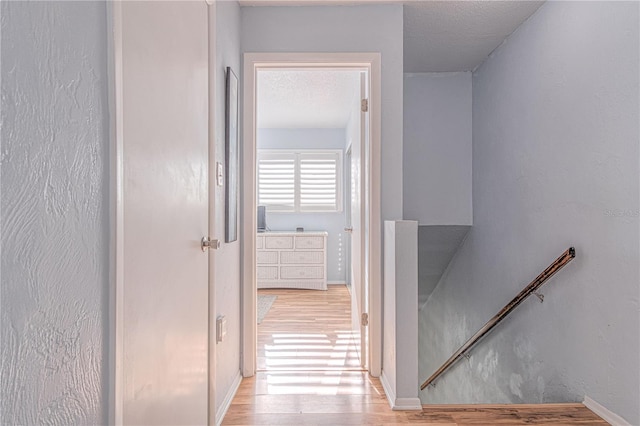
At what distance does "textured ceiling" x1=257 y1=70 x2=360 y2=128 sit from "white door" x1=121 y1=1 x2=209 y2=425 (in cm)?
167

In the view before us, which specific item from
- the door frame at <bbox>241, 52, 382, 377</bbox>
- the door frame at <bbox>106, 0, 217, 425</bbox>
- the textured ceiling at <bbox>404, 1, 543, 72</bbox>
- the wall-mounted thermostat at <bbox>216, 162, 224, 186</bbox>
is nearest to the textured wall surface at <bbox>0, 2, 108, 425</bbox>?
the door frame at <bbox>106, 0, 217, 425</bbox>

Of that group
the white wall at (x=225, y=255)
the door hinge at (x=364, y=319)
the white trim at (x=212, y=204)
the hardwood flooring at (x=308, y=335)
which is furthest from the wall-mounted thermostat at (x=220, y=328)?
the door hinge at (x=364, y=319)

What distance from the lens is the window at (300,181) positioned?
6.30 m

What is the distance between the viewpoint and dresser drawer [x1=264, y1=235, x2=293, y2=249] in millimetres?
5816

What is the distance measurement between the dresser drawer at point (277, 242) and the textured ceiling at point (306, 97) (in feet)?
5.09

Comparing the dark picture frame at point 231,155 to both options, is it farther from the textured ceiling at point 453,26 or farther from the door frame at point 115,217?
the door frame at point 115,217

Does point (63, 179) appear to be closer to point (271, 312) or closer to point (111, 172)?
point (111, 172)

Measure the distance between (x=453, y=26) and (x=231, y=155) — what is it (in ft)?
6.21

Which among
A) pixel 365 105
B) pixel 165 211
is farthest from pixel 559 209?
pixel 165 211

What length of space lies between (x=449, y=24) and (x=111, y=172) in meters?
2.75

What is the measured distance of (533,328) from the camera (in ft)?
9.62

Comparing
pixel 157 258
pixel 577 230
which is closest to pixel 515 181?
pixel 577 230

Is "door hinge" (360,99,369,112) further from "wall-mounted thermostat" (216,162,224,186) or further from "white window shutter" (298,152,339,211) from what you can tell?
"white window shutter" (298,152,339,211)

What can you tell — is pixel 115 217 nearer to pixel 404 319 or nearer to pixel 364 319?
pixel 404 319
